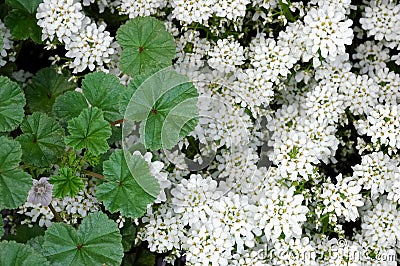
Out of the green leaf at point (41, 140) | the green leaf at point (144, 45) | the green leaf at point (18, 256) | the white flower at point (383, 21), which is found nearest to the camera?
the green leaf at point (18, 256)

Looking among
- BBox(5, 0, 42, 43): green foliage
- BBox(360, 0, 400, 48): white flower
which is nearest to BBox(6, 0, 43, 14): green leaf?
BBox(5, 0, 42, 43): green foliage

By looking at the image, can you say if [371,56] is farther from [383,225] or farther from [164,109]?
[164,109]

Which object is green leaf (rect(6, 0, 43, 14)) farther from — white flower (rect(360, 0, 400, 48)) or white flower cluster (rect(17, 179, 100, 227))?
white flower (rect(360, 0, 400, 48))

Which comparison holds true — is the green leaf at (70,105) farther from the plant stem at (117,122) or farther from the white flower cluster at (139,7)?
the white flower cluster at (139,7)

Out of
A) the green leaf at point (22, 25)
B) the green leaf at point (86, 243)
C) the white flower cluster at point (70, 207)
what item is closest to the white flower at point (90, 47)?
the green leaf at point (22, 25)

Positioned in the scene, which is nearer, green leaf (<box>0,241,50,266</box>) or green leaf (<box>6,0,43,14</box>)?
green leaf (<box>0,241,50,266</box>)

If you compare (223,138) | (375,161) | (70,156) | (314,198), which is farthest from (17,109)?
(375,161)

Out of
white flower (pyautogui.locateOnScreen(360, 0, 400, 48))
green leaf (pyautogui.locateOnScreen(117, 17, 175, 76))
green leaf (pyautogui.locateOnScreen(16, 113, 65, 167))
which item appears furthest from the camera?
white flower (pyautogui.locateOnScreen(360, 0, 400, 48))
